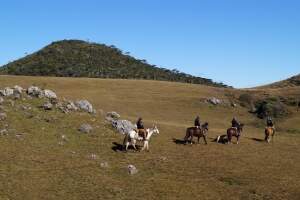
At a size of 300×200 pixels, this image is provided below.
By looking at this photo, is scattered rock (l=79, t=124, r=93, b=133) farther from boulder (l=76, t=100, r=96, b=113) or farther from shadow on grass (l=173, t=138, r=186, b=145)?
shadow on grass (l=173, t=138, r=186, b=145)

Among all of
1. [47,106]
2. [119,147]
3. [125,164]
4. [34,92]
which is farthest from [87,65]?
[125,164]

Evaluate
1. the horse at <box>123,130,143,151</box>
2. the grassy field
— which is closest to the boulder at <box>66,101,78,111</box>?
the grassy field

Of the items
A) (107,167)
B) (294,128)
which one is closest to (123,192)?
(107,167)

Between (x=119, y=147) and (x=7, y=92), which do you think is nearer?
(x=119, y=147)

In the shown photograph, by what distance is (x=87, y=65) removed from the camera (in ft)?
480

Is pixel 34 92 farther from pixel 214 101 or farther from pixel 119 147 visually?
pixel 214 101

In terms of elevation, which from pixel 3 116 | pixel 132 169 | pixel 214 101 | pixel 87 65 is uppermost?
pixel 87 65

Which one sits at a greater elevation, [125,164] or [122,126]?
[122,126]

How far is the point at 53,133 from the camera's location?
131ft

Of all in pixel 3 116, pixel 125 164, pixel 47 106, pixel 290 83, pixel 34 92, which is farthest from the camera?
pixel 290 83

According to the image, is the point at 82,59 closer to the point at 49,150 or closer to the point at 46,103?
the point at 46,103

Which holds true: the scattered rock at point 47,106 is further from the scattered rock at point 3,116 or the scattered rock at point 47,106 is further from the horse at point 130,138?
the horse at point 130,138

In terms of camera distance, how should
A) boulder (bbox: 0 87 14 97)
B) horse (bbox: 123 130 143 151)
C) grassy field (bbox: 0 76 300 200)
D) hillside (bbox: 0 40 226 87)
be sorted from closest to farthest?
grassy field (bbox: 0 76 300 200) → horse (bbox: 123 130 143 151) → boulder (bbox: 0 87 14 97) → hillside (bbox: 0 40 226 87)

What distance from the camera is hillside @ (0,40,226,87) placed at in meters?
135
